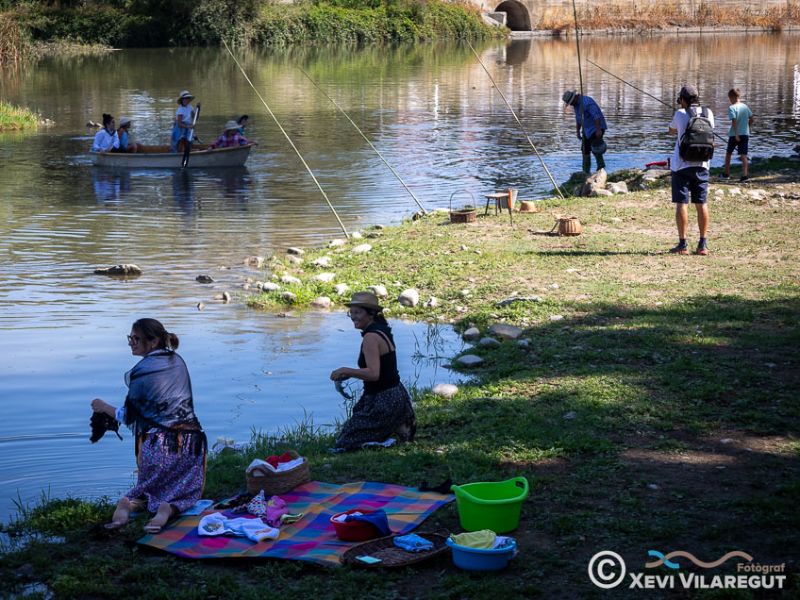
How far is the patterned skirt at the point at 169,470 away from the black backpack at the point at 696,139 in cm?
722

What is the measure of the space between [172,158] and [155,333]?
16.3 metres

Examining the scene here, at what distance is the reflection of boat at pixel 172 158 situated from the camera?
21589 millimetres

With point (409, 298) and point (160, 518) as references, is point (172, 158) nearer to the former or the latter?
point (409, 298)

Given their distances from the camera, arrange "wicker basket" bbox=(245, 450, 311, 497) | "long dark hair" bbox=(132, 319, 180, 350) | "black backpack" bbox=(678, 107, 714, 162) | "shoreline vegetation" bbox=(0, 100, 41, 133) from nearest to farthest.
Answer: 1. "wicker basket" bbox=(245, 450, 311, 497)
2. "long dark hair" bbox=(132, 319, 180, 350)
3. "black backpack" bbox=(678, 107, 714, 162)
4. "shoreline vegetation" bbox=(0, 100, 41, 133)

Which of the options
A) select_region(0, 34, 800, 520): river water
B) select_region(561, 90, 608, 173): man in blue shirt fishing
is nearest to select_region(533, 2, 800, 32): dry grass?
select_region(0, 34, 800, 520): river water

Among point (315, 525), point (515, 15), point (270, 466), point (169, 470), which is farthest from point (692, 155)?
point (515, 15)

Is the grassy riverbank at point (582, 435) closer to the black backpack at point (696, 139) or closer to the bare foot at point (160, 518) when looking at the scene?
the bare foot at point (160, 518)

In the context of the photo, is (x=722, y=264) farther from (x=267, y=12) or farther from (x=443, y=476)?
(x=267, y=12)

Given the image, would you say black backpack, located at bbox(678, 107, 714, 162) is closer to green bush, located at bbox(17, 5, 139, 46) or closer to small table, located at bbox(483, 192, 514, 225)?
small table, located at bbox(483, 192, 514, 225)

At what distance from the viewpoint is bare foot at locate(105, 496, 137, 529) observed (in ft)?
19.1

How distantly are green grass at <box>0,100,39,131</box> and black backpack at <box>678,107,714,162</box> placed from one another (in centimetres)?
2097

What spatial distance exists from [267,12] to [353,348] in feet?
179

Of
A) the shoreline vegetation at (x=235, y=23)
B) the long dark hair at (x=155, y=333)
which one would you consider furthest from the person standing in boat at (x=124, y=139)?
the shoreline vegetation at (x=235, y=23)

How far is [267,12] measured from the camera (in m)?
61.4
